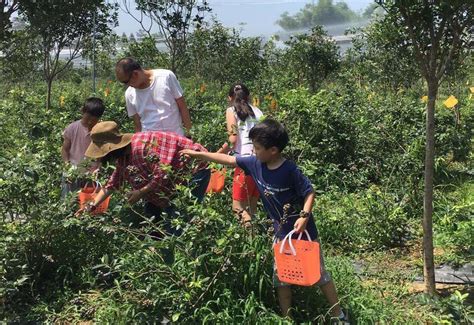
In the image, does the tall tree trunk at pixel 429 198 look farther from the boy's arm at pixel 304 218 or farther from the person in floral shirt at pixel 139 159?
the person in floral shirt at pixel 139 159

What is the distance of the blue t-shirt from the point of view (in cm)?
250

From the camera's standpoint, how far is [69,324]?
110 inches

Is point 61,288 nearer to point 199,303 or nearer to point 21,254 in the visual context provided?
point 21,254

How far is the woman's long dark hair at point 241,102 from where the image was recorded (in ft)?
12.2

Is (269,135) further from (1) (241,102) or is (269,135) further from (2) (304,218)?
(1) (241,102)

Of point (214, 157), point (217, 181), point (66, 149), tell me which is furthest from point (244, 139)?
point (66, 149)

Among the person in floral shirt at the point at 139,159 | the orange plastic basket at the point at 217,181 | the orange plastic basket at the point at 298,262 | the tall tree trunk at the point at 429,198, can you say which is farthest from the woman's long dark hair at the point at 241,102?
the orange plastic basket at the point at 298,262

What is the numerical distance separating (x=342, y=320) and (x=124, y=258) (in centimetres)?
115

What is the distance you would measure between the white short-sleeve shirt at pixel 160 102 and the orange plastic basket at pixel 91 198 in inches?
27.3

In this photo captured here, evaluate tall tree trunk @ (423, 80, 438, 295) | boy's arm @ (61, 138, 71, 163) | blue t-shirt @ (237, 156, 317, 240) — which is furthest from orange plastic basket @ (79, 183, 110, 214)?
tall tree trunk @ (423, 80, 438, 295)

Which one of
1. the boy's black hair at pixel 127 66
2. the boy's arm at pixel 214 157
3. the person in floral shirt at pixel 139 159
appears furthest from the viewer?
the boy's black hair at pixel 127 66

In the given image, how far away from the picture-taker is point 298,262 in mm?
2279

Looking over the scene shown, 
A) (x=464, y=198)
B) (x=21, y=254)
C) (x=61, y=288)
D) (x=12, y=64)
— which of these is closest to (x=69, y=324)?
(x=61, y=288)

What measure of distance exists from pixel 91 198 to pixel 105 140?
37 centimetres
